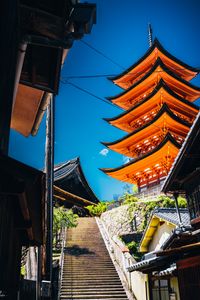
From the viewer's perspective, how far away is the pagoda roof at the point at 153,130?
2783 cm

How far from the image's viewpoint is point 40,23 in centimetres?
500

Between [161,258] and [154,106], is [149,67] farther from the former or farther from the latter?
[161,258]

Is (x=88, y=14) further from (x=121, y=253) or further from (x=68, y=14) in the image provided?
(x=121, y=253)

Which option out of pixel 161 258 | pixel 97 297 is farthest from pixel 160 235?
pixel 161 258

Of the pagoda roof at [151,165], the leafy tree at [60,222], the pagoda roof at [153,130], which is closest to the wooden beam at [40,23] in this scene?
the leafy tree at [60,222]

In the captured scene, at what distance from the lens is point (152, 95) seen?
1195 inches

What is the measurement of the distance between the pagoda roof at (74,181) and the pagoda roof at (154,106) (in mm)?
7018

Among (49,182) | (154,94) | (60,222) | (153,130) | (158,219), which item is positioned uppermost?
(154,94)

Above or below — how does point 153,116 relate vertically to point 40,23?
above

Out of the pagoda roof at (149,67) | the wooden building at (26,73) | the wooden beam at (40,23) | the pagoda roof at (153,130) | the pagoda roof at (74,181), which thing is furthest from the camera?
the pagoda roof at (149,67)

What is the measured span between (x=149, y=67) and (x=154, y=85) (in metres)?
3.78

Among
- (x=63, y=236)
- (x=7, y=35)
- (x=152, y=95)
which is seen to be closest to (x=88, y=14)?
(x=7, y=35)

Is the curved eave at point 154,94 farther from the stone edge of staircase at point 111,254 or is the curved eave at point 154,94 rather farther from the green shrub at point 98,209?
the stone edge of staircase at point 111,254

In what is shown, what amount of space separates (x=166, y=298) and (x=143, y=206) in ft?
Answer: 42.6
